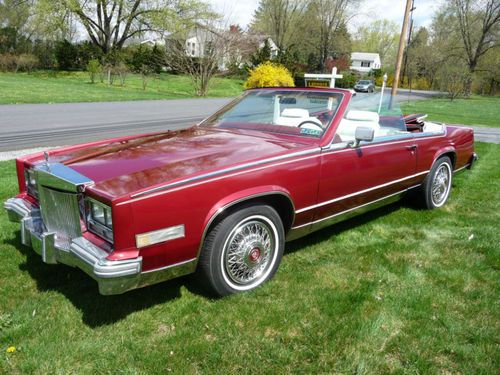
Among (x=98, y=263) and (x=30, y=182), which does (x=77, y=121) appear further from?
(x=98, y=263)

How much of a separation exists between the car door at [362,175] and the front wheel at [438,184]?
474 millimetres

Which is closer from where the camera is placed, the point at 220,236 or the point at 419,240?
the point at 220,236

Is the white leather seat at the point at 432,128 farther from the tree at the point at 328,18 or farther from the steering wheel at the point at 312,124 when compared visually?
the tree at the point at 328,18

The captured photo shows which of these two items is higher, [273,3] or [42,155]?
[273,3]

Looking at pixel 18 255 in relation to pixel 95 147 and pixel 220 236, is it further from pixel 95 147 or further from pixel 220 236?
pixel 220 236

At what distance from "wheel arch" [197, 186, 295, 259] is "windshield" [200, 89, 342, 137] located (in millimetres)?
711

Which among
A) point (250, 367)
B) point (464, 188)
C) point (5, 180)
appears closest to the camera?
point (250, 367)

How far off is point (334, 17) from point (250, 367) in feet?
181

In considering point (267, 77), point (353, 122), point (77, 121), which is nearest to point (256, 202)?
point (353, 122)

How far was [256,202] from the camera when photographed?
2961mm

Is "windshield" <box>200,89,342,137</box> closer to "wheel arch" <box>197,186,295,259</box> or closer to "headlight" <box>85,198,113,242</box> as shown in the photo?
"wheel arch" <box>197,186,295,259</box>

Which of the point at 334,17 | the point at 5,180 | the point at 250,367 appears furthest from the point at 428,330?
the point at 334,17

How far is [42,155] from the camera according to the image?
3404mm

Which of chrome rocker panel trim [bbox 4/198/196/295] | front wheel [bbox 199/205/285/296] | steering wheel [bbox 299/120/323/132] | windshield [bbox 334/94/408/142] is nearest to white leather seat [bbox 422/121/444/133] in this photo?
windshield [bbox 334/94/408/142]
